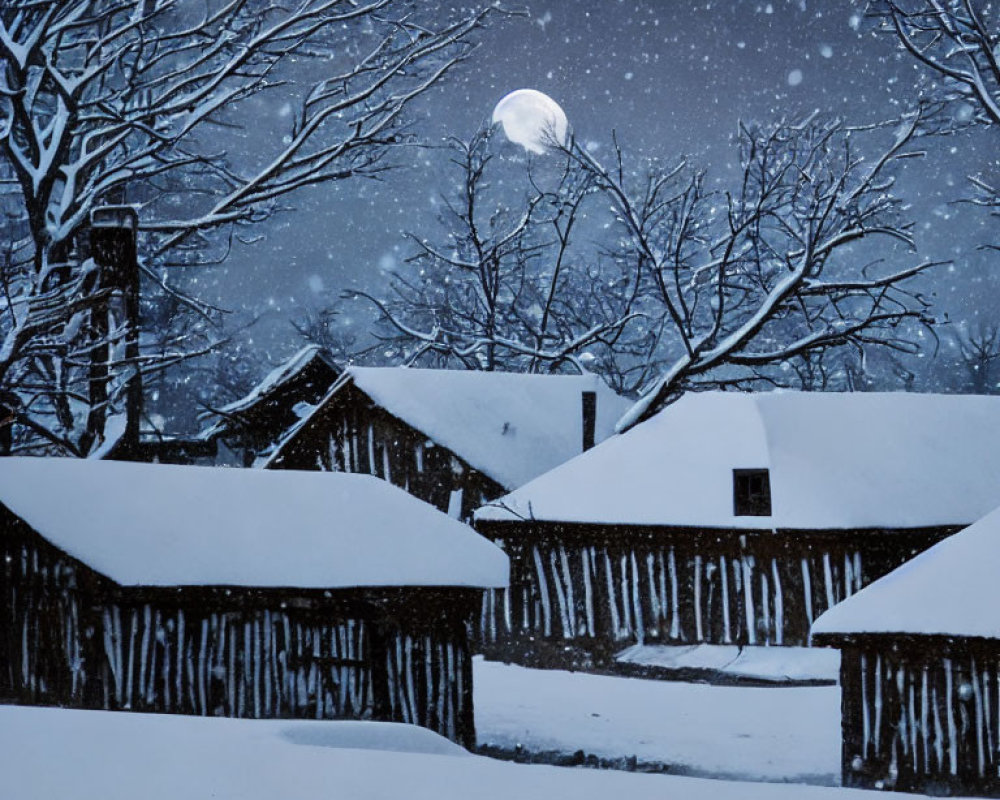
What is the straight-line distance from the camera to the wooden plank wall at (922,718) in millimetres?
15125

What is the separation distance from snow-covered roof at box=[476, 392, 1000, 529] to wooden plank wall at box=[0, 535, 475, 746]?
1035 cm

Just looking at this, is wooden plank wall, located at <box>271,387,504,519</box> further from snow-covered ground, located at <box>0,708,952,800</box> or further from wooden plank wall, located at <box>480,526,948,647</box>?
snow-covered ground, located at <box>0,708,952,800</box>

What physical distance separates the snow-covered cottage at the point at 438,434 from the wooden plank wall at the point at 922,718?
44.5ft

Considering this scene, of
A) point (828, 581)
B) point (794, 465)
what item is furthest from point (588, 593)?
point (794, 465)

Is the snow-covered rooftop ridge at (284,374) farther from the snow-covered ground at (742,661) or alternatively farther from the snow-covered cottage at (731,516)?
the snow-covered ground at (742,661)

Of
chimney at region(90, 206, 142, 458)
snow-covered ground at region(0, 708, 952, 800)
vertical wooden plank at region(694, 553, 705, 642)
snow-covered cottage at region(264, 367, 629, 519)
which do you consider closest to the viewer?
snow-covered ground at region(0, 708, 952, 800)

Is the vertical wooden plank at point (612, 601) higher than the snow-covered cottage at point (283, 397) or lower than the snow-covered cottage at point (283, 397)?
lower

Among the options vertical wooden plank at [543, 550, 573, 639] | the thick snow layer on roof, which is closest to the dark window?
vertical wooden plank at [543, 550, 573, 639]

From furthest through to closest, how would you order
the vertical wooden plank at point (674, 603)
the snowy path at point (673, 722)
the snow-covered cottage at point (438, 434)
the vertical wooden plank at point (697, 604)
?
the snow-covered cottage at point (438, 434) < the vertical wooden plank at point (674, 603) < the vertical wooden plank at point (697, 604) < the snowy path at point (673, 722)

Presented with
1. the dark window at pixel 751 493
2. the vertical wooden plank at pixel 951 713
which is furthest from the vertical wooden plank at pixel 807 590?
the vertical wooden plank at pixel 951 713

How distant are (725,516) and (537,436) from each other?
6.91 metres

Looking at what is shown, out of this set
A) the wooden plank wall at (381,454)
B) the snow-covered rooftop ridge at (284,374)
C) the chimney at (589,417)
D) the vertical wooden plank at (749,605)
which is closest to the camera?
the vertical wooden plank at (749,605)

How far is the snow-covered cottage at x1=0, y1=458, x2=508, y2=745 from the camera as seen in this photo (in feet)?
46.4

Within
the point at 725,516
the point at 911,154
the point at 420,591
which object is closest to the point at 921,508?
the point at 725,516
